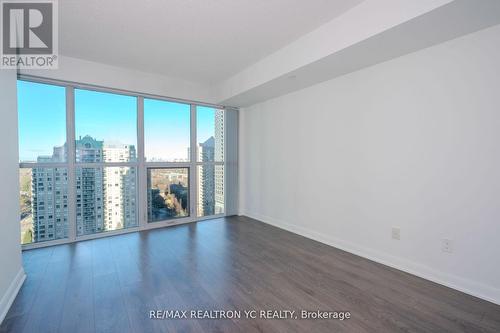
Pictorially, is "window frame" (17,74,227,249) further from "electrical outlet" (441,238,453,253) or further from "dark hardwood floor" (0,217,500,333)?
"electrical outlet" (441,238,453,253)

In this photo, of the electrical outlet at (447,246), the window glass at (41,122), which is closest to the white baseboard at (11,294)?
the window glass at (41,122)

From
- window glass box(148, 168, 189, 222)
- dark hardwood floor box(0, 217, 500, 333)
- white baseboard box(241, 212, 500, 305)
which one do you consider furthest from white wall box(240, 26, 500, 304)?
window glass box(148, 168, 189, 222)

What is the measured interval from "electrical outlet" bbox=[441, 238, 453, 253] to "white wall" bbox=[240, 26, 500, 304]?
1.5 inches

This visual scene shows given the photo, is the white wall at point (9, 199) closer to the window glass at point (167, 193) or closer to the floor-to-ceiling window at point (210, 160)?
the window glass at point (167, 193)

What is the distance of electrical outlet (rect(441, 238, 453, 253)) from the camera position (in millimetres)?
2283

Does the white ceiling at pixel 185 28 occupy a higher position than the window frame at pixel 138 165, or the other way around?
the white ceiling at pixel 185 28

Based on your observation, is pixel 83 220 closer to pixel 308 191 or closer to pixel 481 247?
pixel 308 191

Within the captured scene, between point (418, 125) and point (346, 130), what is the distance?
85cm

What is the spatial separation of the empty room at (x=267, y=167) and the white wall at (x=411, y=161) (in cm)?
2

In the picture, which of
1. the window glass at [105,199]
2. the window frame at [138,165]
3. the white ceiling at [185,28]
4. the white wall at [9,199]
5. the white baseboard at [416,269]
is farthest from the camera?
the window glass at [105,199]

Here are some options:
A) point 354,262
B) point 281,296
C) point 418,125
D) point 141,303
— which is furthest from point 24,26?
point 354,262

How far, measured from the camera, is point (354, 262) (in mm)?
2811

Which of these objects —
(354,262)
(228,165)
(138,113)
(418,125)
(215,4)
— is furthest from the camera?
(228,165)

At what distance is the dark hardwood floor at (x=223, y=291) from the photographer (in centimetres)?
175
